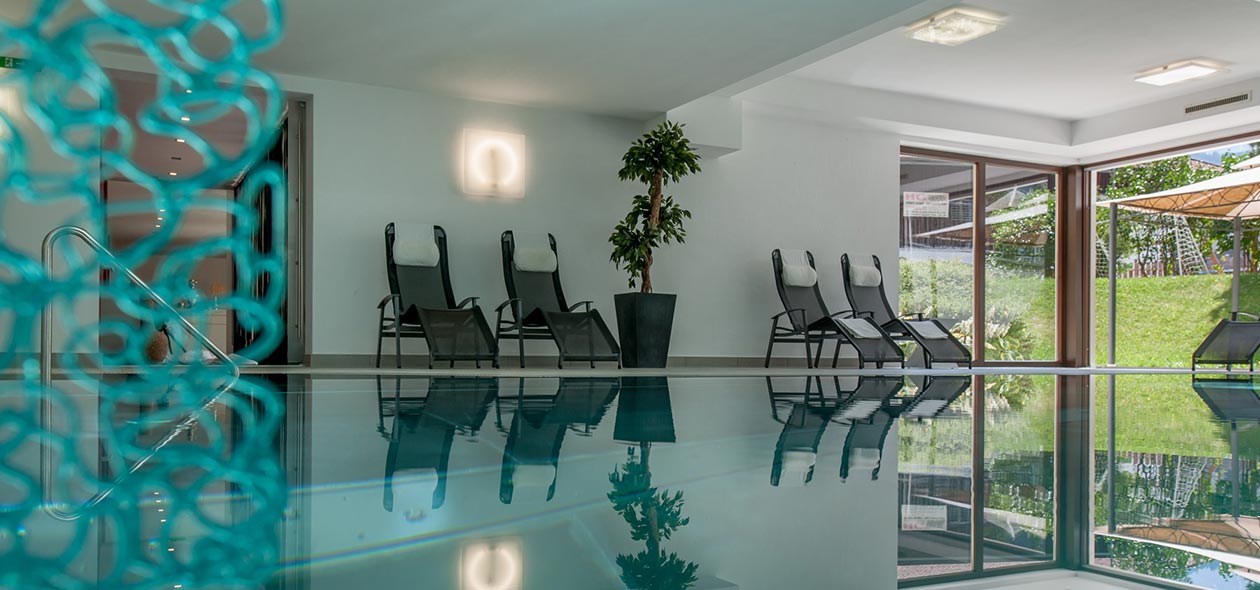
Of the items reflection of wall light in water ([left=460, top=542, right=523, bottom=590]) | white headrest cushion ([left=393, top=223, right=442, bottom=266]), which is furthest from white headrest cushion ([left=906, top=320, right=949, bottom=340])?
reflection of wall light in water ([left=460, top=542, right=523, bottom=590])

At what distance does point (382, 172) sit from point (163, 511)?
6.36 meters

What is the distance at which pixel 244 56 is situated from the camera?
96.1 inches

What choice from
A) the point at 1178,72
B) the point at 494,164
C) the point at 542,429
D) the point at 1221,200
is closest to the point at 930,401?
the point at 542,429

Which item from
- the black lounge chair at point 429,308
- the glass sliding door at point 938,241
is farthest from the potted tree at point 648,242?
the glass sliding door at point 938,241

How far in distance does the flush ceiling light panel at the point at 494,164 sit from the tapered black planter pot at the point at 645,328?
136 centimetres

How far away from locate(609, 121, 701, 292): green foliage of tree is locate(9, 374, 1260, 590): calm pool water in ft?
15.0

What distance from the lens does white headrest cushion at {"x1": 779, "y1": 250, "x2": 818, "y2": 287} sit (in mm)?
8215

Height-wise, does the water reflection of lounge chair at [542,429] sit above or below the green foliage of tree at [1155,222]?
below

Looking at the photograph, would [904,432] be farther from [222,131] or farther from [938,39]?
[222,131]

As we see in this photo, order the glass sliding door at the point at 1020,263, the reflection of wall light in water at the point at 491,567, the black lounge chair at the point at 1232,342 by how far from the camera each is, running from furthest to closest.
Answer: the glass sliding door at the point at 1020,263 < the black lounge chair at the point at 1232,342 < the reflection of wall light in water at the point at 491,567

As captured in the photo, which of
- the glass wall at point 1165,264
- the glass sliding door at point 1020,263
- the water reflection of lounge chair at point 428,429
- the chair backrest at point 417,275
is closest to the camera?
the water reflection of lounge chair at point 428,429

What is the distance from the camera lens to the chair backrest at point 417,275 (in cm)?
660

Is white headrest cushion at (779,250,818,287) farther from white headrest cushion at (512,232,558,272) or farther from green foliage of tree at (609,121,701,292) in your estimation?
white headrest cushion at (512,232,558,272)

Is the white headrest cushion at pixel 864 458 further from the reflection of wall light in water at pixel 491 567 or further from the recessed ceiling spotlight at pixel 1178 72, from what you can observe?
the recessed ceiling spotlight at pixel 1178 72
